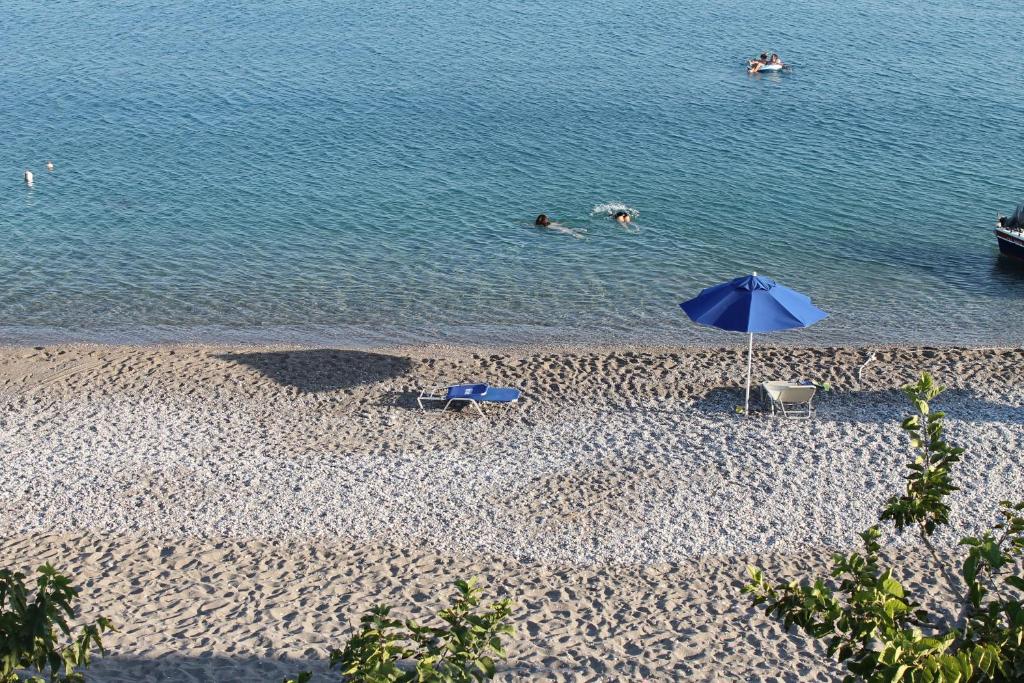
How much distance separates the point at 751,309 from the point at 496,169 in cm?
1781

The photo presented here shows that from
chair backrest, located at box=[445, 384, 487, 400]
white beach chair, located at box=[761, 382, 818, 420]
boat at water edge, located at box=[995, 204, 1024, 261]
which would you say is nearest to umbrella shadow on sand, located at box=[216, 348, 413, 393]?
chair backrest, located at box=[445, 384, 487, 400]

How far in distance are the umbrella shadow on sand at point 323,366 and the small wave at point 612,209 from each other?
36.6 ft

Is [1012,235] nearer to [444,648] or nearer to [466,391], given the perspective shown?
[466,391]

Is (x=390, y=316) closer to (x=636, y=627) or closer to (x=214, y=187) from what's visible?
(x=214, y=187)

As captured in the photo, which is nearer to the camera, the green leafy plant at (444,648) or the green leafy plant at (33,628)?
the green leafy plant at (444,648)

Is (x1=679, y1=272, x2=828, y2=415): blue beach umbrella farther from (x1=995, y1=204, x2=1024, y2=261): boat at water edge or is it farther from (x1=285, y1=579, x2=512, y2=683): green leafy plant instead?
(x1=995, y1=204, x2=1024, y2=261): boat at water edge

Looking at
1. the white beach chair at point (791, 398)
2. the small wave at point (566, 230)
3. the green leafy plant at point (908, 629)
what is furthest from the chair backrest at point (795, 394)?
the small wave at point (566, 230)

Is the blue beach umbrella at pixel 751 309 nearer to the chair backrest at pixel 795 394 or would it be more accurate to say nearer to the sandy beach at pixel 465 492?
the chair backrest at pixel 795 394

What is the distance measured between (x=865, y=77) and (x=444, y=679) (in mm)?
42019

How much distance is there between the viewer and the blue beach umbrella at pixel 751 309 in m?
17.0

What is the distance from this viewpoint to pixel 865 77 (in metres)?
44.1

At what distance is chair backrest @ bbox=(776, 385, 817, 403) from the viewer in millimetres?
17484

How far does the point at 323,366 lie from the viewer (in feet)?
66.0

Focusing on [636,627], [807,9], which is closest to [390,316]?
[636,627]
